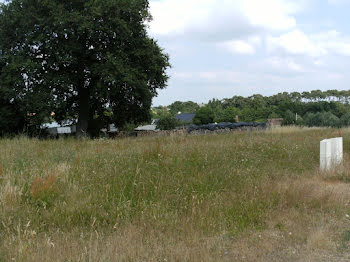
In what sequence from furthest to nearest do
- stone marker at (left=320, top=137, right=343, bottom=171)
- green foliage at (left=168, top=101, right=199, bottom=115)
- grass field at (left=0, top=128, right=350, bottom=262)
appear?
green foliage at (left=168, top=101, right=199, bottom=115)
stone marker at (left=320, top=137, right=343, bottom=171)
grass field at (left=0, top=128, right=350, bottom=262)

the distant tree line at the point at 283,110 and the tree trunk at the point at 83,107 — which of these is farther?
the distant tree line at the point at 283,110

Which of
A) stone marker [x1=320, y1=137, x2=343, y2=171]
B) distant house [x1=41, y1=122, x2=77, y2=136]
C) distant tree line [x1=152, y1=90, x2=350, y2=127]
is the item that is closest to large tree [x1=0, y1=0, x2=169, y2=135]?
distant house [x1=41, y1=122, x2=77, y2=136]

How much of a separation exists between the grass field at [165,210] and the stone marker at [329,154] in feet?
2.48

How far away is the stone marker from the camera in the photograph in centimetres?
734

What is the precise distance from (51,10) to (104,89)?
5609 millimetres

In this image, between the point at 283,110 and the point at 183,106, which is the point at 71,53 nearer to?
the point at 283,110

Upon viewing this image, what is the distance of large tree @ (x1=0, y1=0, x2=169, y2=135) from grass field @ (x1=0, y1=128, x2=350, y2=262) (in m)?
13.6

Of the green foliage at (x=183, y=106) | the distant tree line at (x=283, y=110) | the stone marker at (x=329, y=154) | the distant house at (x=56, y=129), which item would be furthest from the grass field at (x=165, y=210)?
the green foliage at (x=183, y=106)

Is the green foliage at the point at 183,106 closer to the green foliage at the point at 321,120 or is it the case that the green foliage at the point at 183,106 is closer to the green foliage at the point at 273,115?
the green foliage at the point at 273,115

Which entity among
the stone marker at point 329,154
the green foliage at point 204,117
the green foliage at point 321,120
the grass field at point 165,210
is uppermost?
the green foliage at point 204,117

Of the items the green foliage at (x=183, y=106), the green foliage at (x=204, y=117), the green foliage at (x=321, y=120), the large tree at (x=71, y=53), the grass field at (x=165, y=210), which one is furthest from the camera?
the green foliage at (x=183, y=106)

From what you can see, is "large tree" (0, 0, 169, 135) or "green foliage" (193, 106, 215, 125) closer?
"large tree" (0, 0, 169, 135)

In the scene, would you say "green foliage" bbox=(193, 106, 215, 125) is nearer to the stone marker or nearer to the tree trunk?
the tree trunk

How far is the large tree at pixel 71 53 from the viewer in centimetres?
1873
